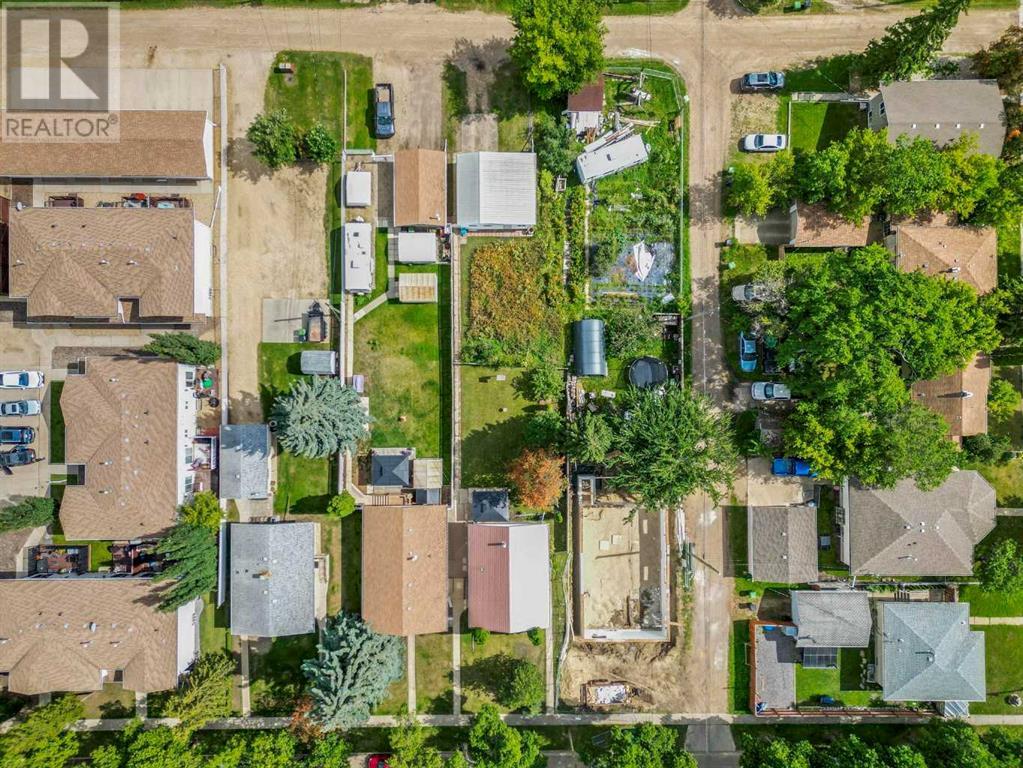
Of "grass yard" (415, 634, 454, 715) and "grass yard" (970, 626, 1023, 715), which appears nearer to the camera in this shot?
"grass yard" (415, 634, 454, 715)

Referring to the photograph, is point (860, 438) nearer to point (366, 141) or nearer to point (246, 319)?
point (366, 141)

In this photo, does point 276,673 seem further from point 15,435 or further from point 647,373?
point 647,373

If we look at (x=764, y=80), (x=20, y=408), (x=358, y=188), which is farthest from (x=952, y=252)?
(x=20, y=408)

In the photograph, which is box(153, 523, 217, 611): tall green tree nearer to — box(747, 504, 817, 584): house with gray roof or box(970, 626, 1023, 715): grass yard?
box(747, 504, 817, 584): house with gray roof

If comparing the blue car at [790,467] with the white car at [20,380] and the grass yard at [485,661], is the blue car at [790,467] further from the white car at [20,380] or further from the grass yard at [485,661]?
the white car at [20,380]

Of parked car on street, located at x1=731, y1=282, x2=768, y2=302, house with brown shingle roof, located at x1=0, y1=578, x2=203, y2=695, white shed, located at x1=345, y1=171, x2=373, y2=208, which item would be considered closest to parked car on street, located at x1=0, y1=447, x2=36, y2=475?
house with brown shingle roof, located at x1=0, y1=578, x2=203, y2=695

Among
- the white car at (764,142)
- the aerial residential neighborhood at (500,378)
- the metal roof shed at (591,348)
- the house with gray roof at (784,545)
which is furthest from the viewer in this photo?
the white car at (764,142)

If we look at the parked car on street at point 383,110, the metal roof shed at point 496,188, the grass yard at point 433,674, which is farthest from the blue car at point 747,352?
the parked car on street at point 383,110
